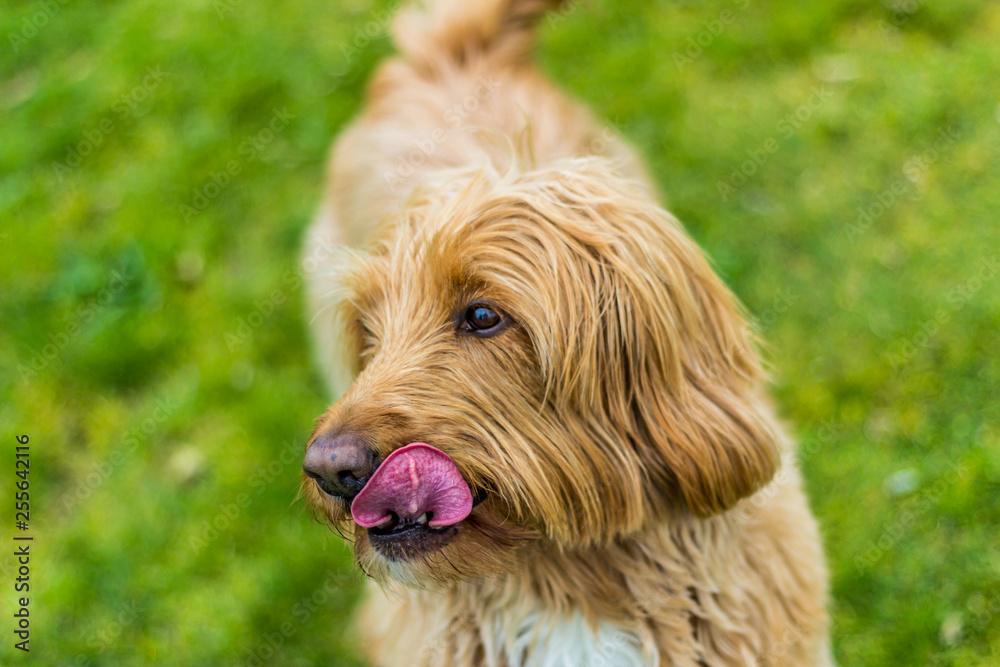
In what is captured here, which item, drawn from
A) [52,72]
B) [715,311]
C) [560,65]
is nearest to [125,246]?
[52,72]

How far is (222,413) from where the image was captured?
479cm

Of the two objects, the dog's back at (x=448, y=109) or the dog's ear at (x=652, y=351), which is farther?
the dog's back at (x=448, y=109)

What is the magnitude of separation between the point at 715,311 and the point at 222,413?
3.23 meters

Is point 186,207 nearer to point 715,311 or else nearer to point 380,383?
point 380,383

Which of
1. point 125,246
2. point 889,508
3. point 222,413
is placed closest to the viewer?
point 889,508

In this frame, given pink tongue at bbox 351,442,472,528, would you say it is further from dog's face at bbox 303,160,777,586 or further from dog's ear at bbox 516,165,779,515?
dog's ear at bbox 516,165,779,515

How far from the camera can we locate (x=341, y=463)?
6.88 ft
